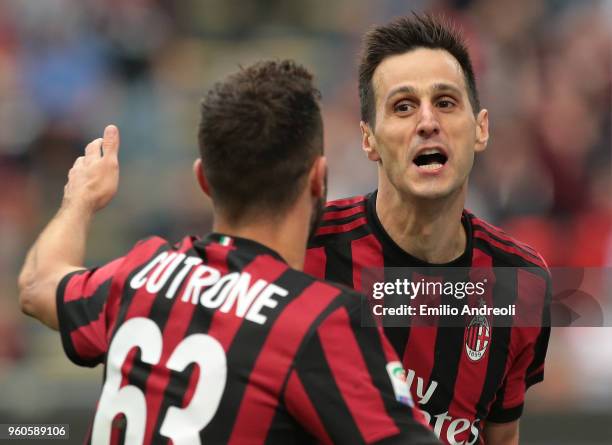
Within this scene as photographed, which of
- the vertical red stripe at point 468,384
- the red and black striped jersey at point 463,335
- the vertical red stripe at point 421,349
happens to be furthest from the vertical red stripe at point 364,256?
the vertical red stripe at point 468,384

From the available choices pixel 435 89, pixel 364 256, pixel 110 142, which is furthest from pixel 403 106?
pixel 110 142

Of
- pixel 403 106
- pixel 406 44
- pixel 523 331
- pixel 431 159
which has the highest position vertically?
pixel 406 44

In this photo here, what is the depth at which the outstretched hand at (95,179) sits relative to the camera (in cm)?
307

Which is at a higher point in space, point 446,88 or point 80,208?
point 446,88

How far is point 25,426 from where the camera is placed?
6.51 m

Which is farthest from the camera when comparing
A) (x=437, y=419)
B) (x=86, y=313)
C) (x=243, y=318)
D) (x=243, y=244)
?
(x=437, y=419)

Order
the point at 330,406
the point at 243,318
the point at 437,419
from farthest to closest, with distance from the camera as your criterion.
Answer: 1. the point at 437,419
2. the point at 243,318
3. the point at 330,406

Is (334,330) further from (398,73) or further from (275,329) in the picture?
(398,73)

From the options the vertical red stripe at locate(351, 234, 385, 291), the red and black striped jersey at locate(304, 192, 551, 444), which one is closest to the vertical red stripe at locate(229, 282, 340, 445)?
the red and black striped jersey at locate(304, 192, 551, 444)

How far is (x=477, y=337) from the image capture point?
3.75 meters

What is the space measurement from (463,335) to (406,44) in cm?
110

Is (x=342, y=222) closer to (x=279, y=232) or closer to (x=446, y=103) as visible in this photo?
(x=446, y=103)

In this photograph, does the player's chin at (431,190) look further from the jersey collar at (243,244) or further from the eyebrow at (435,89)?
the jersey collar at (243,244)

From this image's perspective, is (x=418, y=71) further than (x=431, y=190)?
Yes
